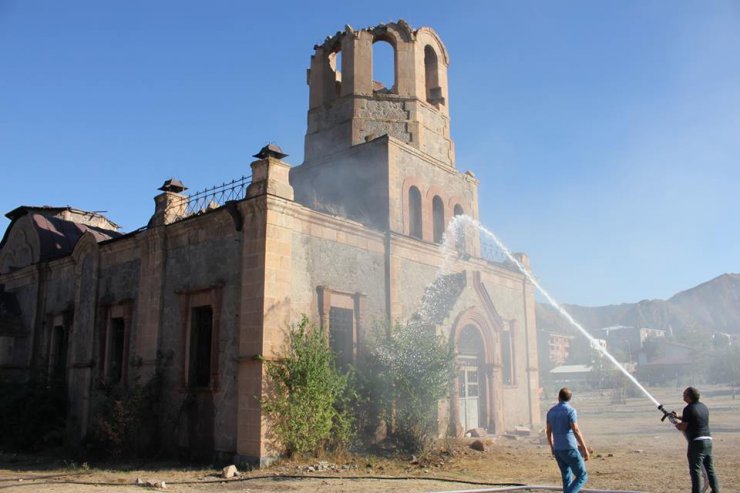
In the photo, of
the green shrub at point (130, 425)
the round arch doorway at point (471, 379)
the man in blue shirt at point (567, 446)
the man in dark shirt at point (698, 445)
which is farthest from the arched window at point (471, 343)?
the man in blue shirt at point (567, 446)

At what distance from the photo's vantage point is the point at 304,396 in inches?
546

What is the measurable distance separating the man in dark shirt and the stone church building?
817 centimetres

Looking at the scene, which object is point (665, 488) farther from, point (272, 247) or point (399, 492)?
point (272, 247)

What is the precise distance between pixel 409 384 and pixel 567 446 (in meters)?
7.37

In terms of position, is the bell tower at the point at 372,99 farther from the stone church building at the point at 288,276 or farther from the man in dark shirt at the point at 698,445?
the man in dark shirt at the point at 698,445

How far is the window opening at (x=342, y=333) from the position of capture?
16344 millimetres

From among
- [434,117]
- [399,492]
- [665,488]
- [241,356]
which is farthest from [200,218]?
[665,488]

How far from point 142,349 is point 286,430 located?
5414 mm

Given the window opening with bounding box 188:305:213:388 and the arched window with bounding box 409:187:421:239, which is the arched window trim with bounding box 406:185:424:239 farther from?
the window opening with bounding box 188:305:213:388

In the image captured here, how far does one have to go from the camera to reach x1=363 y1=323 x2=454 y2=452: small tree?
52.0ft

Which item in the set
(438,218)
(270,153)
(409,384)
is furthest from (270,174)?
(438,218)

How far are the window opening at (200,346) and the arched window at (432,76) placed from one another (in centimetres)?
1217

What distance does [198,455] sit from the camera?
14.7 metres

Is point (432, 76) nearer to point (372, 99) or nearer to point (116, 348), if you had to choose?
point (372, 99)
